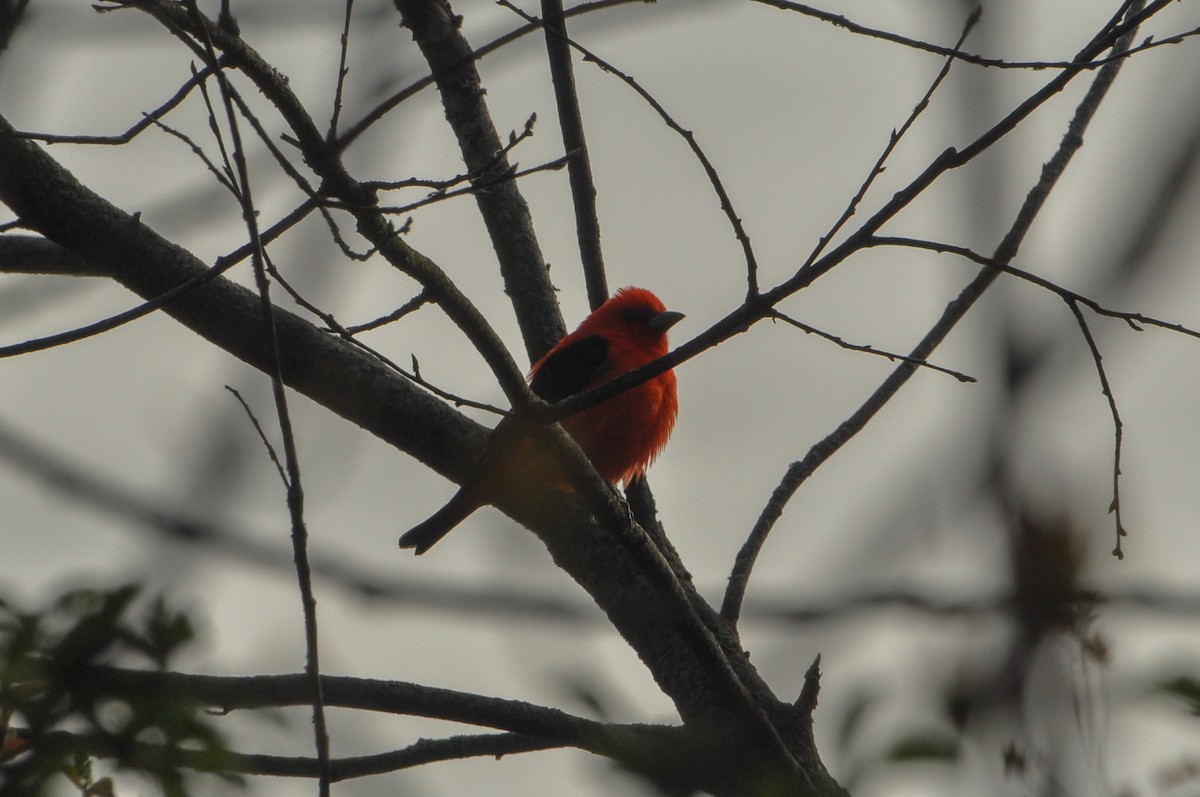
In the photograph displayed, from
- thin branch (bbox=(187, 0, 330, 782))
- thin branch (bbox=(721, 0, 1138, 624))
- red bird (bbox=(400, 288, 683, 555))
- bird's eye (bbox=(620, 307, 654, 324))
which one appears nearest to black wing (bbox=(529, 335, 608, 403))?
red bird (bbox=(400, 288, 683, 555))

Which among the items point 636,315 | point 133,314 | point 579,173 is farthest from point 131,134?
point 636,315

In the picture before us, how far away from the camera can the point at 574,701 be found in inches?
96.2

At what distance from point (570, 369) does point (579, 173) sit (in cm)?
136

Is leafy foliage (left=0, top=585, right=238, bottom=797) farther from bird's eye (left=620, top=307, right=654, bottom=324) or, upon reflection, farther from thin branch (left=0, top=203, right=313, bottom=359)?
bird's eye (left=620, top=307, right=654, bottom=324)

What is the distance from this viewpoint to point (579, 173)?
632 cm

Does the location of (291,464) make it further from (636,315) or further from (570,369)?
Answer: (636,315)

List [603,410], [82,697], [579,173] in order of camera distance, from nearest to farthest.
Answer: [82,697]
[579,173]
[603,410]

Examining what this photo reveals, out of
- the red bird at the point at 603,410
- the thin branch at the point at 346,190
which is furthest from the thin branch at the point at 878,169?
the red bird at the point at 603,410

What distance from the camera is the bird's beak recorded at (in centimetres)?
882

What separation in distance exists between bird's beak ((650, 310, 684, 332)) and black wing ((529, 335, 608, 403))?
0.80 m

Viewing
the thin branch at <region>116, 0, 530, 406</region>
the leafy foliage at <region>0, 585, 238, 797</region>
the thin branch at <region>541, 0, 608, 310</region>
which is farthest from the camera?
the thin branch at <region>541, 0, 608, 310</region>

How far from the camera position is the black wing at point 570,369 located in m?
6.91

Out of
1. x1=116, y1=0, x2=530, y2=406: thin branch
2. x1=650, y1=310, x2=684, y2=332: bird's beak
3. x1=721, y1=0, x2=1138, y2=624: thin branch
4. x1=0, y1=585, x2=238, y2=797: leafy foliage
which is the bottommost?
x1=0, y1=585, x2=238, y2=797: leafy foliage

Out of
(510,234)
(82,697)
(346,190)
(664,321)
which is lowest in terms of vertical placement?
(82,697)
